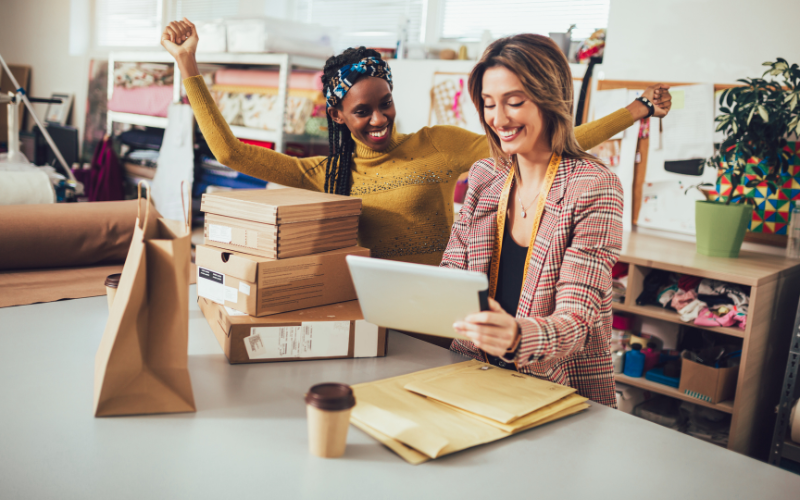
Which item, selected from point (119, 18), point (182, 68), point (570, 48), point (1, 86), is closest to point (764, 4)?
point (570, 48)

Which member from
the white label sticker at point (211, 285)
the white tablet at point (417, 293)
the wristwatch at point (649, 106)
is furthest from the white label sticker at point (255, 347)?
the wristwatch at point (649, 106)

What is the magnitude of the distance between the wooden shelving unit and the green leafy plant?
0.28 meters

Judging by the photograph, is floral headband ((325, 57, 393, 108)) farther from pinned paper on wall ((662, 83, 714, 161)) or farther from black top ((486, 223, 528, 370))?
pinned paper on wall ((662, 83, 714, 161))

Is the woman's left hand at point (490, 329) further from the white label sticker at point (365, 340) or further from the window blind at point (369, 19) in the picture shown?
the window blind at point (369, 19)

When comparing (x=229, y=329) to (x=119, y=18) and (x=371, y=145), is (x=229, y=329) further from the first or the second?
(x=119, y=18)

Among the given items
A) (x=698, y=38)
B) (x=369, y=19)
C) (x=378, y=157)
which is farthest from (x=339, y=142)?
(x=369, y=19)

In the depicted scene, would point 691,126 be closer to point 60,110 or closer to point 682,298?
point 682,298

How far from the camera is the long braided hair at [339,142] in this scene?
1725 millimetres

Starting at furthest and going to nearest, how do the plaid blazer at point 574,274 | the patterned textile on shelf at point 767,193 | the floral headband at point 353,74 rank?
the patterned textile on shelf at point 767,193, the floral headband at point 353,74, the plaid blazer at point 574,274

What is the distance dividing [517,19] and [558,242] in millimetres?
2450

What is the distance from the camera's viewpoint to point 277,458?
0.86 metres

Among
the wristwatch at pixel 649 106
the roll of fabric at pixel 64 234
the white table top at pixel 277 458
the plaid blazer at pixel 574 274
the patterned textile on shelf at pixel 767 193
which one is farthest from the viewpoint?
the patterned textile on shelf at pixel 767 193

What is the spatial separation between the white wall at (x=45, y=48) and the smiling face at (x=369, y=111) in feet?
15.7

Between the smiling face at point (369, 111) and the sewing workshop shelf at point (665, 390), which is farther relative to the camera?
the sewing workshop shelf at point (665, 390)
